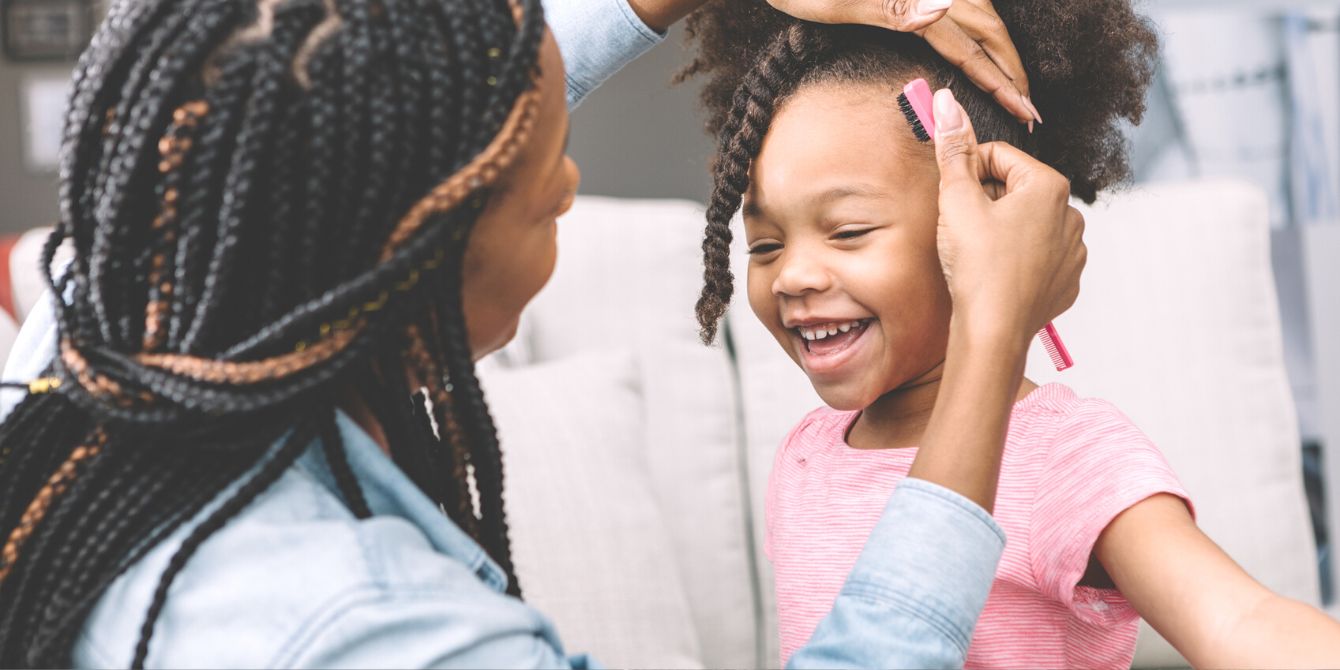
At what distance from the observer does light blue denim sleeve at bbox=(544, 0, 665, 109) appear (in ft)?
3.40

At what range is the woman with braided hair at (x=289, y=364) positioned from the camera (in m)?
0.61

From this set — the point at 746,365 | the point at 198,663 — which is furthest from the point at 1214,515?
the point at 198,663

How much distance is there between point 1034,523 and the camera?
2.94ft

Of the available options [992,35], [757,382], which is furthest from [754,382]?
[992,35]

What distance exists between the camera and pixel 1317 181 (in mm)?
2195

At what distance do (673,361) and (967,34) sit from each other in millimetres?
841

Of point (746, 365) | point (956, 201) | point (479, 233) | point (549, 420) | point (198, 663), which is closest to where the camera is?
point (198, 663)

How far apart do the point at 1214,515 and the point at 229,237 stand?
144 cm

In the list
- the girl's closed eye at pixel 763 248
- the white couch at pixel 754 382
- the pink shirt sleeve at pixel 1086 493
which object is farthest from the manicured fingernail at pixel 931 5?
the white couch at pixel 754 382

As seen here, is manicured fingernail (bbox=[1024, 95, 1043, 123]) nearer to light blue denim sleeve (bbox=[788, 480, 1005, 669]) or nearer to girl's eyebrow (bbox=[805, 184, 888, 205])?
girl's eyebrow (bbox=[805, 184, 888, 205])

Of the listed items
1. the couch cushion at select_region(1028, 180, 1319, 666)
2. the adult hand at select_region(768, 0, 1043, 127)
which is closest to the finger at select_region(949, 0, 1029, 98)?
the adult hand at select_region(768, 0, 1043, 127)

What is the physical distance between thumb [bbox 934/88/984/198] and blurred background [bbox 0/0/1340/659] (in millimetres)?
1272

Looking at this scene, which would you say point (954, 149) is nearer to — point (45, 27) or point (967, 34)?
point (967, 34)

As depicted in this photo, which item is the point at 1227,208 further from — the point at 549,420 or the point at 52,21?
the point at 52,21
